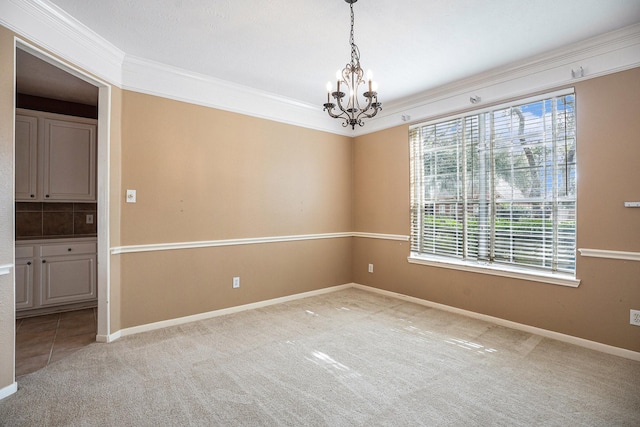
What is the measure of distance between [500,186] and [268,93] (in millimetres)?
2982

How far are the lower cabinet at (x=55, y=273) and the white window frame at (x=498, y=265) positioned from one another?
13.9 feet

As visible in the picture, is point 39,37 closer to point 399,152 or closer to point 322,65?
point 322,65

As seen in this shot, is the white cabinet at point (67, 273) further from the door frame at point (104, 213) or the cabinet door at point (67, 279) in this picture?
the door frame at point (104, 213)

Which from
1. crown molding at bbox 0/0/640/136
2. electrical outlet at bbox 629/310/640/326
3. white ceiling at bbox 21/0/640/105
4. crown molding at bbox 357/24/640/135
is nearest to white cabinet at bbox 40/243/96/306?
crown molding at bbox 0/0/640/136

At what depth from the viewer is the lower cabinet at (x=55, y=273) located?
371 cm

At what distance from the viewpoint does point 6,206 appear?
2.16 m

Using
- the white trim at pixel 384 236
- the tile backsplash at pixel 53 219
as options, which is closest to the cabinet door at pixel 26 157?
the tile backsplash at pixel 53 219

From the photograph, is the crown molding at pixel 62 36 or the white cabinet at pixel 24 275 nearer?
the crown molding at pixel 62 36

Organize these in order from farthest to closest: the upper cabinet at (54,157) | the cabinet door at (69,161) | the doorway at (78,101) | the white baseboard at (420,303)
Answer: the cabinet door at (69,161)
the upper cabinet at (54,157)
the doorway at (78,101)
the white baseboard at (420,303)

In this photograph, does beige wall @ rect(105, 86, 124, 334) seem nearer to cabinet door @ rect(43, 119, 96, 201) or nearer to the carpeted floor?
the carpeted floor

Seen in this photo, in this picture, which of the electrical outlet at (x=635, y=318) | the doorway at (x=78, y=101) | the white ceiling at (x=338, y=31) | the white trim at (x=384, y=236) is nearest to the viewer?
the white ceiling at (x=338, y=31)

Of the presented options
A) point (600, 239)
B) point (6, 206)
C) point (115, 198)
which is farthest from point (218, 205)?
point (600, 239)

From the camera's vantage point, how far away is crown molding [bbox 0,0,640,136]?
2420 millimetres

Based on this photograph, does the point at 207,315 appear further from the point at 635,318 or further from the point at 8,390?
the point at 635,318
